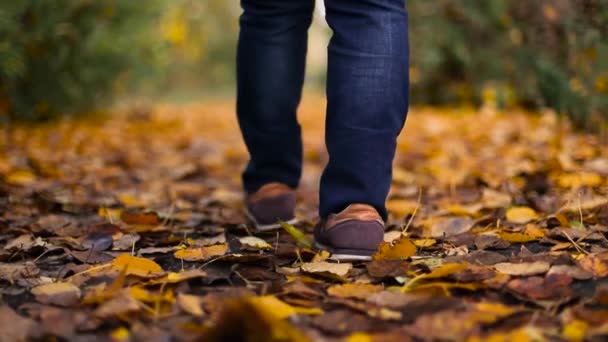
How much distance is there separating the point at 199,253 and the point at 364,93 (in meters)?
0.48

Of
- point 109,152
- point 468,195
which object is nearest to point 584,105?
point 468,195

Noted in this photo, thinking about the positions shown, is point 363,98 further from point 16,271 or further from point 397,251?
point 16,271

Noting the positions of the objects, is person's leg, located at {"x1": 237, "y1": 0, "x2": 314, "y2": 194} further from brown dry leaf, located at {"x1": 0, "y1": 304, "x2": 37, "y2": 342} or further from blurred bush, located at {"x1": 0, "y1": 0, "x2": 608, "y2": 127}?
blurred bush, located at {"x1": 0, "y1": 0, "x2": 608, "y2": 127}

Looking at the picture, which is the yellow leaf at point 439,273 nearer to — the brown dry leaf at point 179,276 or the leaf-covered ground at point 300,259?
the leaf-covered ground at point 300,259

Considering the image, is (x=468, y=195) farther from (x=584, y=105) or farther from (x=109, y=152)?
(x=109, y=152)

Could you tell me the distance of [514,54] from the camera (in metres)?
4.45

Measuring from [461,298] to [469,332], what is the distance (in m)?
0.17

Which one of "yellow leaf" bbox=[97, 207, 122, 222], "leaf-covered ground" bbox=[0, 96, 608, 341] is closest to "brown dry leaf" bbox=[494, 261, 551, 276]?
"leaf-covered ground" bbox=[0, 96, 608, 341]

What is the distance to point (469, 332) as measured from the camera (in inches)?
44.8

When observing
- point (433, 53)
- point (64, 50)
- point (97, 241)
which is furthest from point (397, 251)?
point (433, 53)

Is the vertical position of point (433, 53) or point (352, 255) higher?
point (433, 53)

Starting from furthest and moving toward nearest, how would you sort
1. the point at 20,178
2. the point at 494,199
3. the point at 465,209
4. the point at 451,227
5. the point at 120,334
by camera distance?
the point at 20,178 → the point at 494,199 → the point at 465,209 → the point at 451,227 → the point at 120,334

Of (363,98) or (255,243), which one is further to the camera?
(255,243)

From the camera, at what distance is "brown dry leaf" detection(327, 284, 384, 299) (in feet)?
4.38
